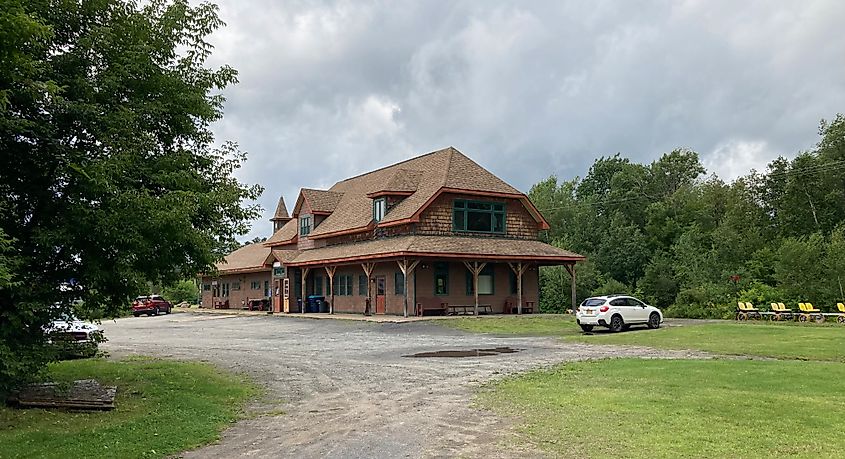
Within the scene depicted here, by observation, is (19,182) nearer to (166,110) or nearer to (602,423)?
(166,110)

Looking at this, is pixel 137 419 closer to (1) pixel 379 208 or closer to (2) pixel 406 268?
(2) pixel 406 268

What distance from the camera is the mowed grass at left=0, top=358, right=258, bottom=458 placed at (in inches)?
316

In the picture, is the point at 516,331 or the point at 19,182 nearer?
the point at 19,182

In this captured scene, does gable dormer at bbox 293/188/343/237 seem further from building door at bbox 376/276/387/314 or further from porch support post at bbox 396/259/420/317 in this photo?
porch support post at bbox 396/259/420/317

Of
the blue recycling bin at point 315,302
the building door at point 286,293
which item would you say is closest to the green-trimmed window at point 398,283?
the blue recycling bin at point 315,302

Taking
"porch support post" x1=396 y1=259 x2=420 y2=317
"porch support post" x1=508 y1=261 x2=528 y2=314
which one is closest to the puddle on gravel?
"porch support post" x1=396 y1=259 x2=420 y2=317

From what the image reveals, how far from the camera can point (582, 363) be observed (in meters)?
14.9

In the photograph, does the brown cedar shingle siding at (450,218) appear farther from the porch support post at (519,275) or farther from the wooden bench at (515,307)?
the wooden bench at (515,307)

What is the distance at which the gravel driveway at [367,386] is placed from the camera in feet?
25.6

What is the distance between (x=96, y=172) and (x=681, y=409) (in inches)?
339

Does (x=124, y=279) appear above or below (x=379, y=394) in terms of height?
above

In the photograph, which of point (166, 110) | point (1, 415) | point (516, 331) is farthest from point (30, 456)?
point (516, 331)

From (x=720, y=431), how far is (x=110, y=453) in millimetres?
6868

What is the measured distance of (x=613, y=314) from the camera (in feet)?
83.9
